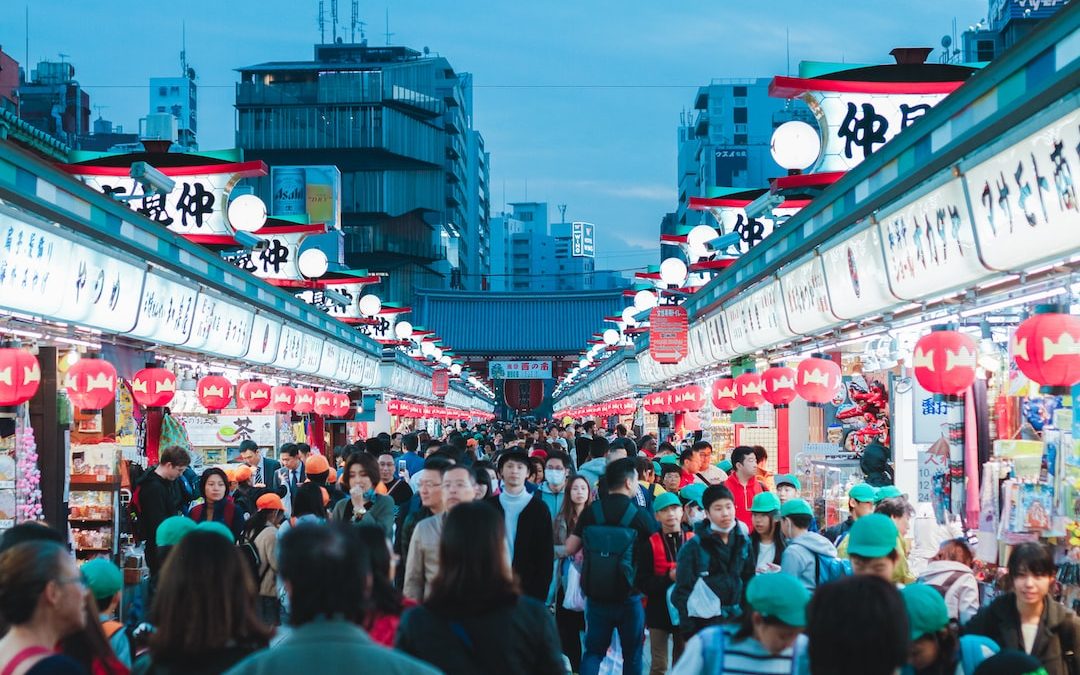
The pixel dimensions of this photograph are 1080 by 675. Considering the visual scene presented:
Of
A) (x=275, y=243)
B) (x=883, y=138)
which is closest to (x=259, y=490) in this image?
(x=883, y=138)

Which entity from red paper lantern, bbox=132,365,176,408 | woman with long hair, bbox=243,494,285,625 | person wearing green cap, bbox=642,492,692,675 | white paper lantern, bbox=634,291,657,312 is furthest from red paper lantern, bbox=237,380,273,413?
white paper lantern, bbox=634,291,657,312

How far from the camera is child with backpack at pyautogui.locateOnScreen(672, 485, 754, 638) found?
8.20m

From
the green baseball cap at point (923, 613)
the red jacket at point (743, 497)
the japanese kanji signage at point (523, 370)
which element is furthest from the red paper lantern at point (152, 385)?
the japanese kanji signage at point (523, 370)

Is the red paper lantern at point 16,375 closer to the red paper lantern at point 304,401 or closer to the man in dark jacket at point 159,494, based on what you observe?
the man in dark jacket at point 159,494

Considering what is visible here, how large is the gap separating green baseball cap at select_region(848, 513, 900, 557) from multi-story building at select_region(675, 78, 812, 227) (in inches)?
2818

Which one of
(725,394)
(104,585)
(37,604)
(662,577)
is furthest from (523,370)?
(37,604)

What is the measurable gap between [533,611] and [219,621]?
1248mm

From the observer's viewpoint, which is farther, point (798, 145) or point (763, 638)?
point (798, 145)

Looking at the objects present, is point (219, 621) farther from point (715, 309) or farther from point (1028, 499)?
point (715, 309)

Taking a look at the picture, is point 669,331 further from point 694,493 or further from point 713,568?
point 713,568

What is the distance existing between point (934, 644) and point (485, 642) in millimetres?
1709

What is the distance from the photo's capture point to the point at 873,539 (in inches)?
243

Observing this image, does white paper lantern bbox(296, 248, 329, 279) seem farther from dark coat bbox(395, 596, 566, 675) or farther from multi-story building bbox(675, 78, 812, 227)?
multi-story building bbox(675, 78, 812, 227)

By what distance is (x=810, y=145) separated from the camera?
13.2 m
